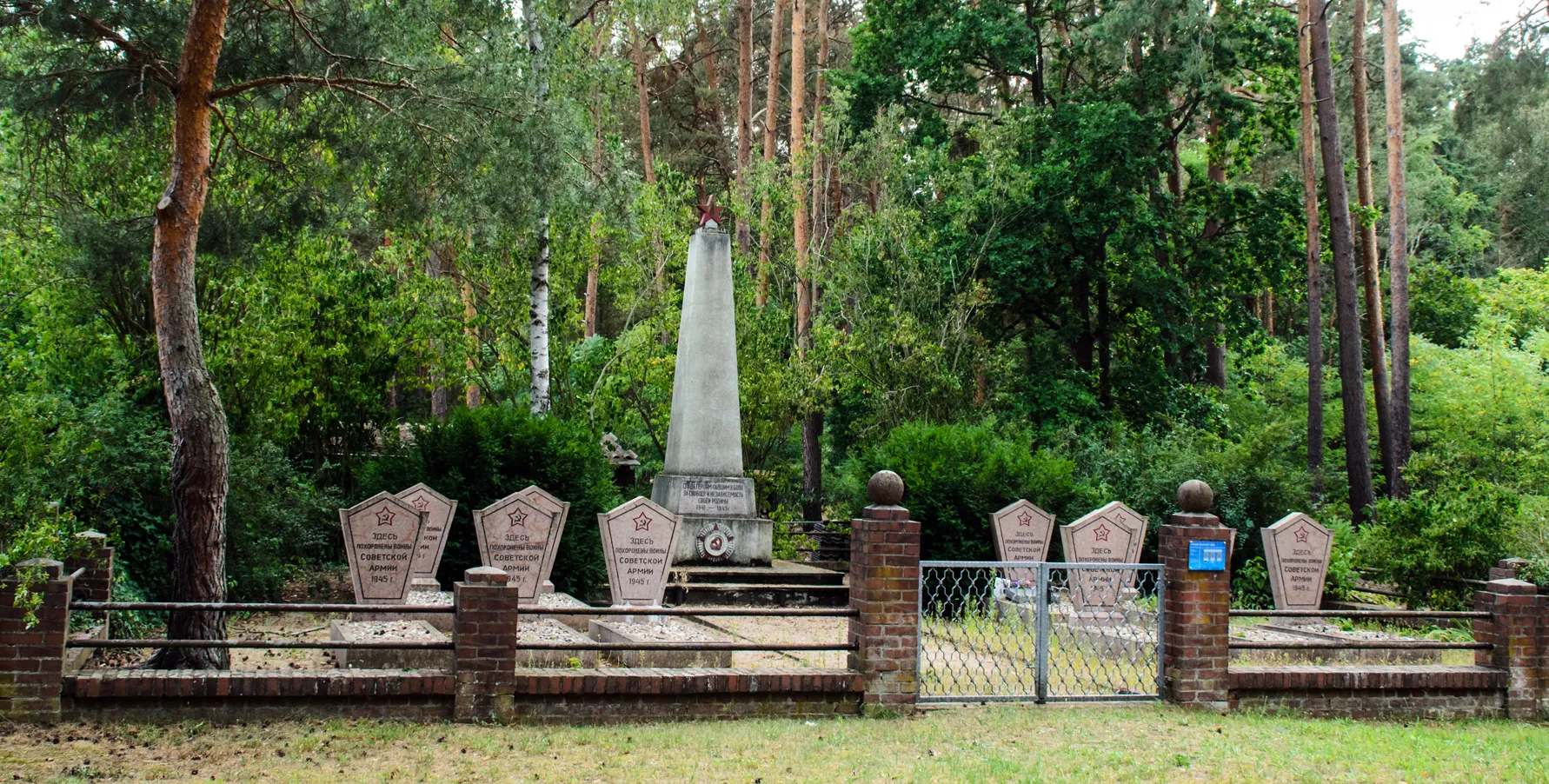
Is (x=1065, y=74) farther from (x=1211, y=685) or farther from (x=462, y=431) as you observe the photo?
(x=1211, y=685)

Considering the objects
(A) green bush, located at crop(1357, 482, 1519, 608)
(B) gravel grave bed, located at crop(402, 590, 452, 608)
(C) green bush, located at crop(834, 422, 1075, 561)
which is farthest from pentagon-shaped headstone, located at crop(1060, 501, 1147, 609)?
(B) gravel grave bed, located at crop(402, 590, 452, 608)

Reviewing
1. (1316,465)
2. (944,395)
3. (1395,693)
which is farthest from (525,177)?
(1316,465)

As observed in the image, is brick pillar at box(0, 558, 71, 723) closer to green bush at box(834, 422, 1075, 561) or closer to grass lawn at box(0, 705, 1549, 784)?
grass lawn at box(0, 705, 1549, 784)

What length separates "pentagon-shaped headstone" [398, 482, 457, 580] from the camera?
1244cm

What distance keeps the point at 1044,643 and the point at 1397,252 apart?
1800 centimetres

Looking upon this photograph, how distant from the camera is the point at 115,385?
518 inches

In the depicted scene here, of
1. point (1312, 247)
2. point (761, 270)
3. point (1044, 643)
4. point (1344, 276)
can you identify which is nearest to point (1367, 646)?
point (1044, 643)

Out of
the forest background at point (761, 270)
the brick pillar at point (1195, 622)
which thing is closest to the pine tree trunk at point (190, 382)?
the forest background at point (761, 270)

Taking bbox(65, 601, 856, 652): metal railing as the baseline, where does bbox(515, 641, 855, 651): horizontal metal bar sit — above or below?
below

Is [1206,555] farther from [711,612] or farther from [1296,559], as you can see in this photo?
[1296,559]

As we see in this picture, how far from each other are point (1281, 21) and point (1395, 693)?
17232 mm

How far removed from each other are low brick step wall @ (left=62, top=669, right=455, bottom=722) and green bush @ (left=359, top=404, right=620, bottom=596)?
7.64 m

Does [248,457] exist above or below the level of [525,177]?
below

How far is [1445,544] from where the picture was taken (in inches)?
540
